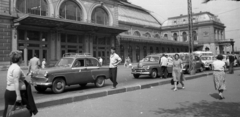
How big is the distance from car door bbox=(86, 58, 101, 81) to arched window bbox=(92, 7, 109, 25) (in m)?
26.1

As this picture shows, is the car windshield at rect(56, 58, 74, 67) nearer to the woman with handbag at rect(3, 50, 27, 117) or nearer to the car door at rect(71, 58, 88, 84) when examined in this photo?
the car door at rect(71, 58, 88, 84)

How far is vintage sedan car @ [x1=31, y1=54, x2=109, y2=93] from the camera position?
879 centimetres

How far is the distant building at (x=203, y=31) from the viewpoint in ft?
220

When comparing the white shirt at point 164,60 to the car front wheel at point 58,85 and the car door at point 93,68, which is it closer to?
the car door at point 93,68

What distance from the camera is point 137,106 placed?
6.58m

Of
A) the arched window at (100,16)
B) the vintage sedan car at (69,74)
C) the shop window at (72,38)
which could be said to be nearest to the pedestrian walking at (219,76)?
the vintage sedan car at (69,74)

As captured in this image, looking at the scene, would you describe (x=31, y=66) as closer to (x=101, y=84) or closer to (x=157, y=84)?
(x=101, y=84)

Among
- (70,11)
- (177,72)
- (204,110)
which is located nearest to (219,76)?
(177,72)

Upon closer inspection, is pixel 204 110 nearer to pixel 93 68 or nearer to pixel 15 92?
pixel 15 92

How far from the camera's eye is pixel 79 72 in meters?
9.79

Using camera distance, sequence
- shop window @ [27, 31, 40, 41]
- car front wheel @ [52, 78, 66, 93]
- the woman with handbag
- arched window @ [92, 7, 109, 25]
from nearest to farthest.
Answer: the woman with handbag, car front wheel @ [52, 78, 66, 93], shop window @ [27, 31, 40, 41], arched window @ [92, 7, 109, 25]

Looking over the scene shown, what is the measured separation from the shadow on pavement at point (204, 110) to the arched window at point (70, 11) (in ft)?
92.3

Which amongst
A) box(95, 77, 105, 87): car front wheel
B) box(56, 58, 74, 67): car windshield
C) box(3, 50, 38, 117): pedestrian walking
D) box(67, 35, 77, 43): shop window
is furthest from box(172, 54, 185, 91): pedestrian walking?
box(67, 35, 77, 43): shop window

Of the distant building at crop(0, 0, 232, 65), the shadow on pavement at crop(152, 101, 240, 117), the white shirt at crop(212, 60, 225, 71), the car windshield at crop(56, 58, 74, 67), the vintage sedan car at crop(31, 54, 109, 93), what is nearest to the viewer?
the shadow on pavement at crop(152, 101, 240, 117)
